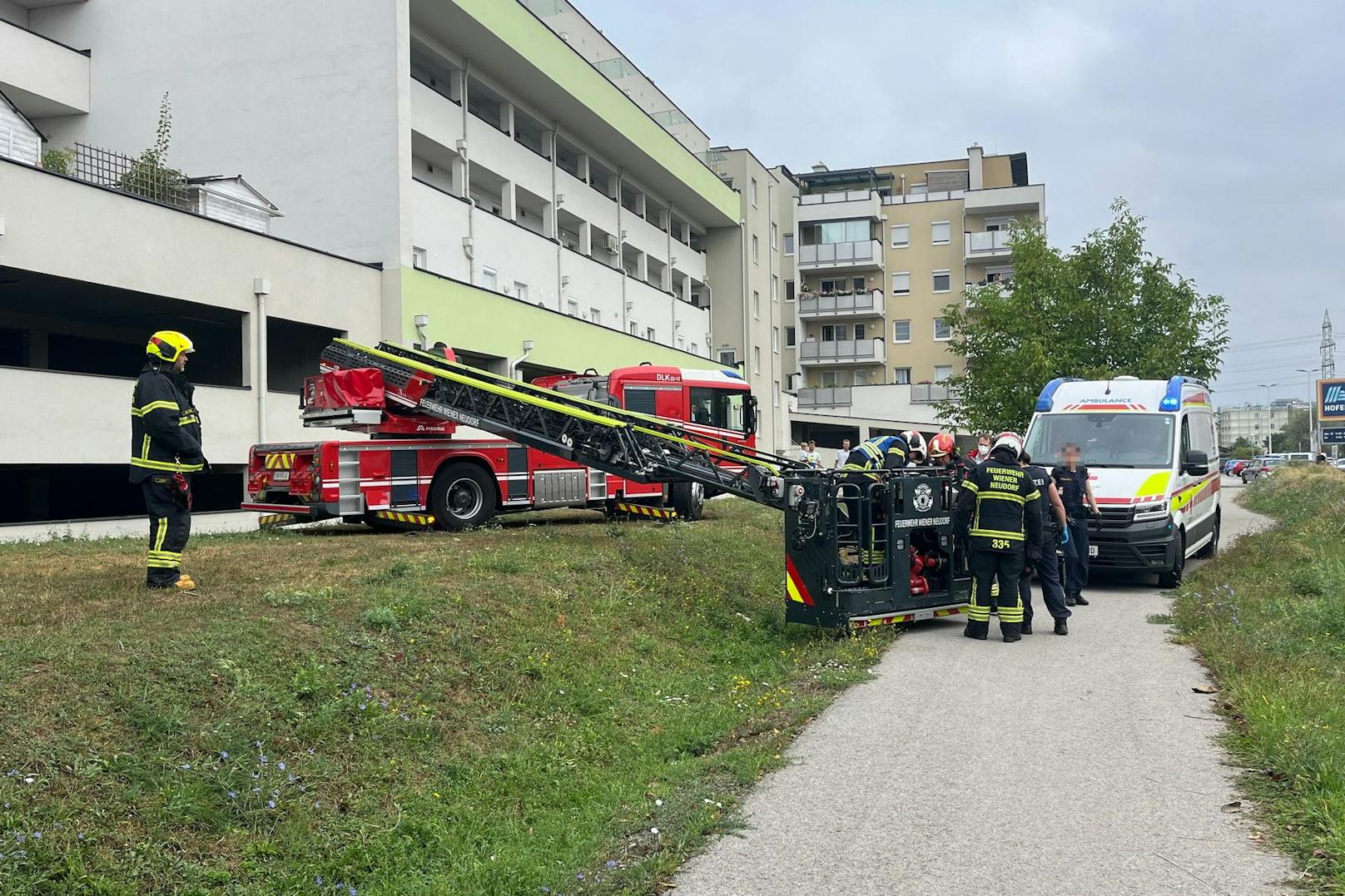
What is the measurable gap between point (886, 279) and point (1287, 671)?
209ft

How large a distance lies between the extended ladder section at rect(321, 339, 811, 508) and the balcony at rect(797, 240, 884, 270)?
54.5 m

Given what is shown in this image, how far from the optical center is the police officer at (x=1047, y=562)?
11305mm

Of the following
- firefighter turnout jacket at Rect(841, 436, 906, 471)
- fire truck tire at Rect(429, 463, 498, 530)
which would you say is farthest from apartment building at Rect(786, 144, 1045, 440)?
firefighter turnout jacket at Rect(841, 436, 906, 471)

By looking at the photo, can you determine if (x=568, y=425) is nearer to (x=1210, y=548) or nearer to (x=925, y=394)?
(x=1210, y=548)

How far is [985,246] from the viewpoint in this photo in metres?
66.2

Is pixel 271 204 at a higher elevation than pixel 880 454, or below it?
higher

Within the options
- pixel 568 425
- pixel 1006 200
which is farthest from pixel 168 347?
pixel 1006 200

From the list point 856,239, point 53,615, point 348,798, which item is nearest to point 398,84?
point 53,615

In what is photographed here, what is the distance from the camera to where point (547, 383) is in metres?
22.8

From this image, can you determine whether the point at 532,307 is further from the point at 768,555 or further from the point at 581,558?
the point at 581,558

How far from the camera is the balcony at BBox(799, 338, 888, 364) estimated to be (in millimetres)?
68000

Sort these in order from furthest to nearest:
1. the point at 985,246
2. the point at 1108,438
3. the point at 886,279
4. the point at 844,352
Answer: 1. the point at 886,279
2. the point at 844,352
3. the point at 985,246
4. the point at 1108,438

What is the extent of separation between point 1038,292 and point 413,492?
20.0 meters

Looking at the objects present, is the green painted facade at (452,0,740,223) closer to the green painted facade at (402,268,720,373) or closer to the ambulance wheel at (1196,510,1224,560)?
the green painted facade at (402,268,720,373)
